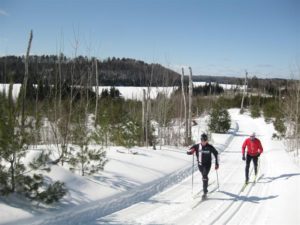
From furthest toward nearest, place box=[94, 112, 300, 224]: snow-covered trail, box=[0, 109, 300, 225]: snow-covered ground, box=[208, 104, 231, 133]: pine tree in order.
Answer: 1. box=[208, 104, 231, 133]: pine tree
2. box=[94, 112, 300, 224]: snow-covered trail
3. box=[0, 109, 300, 225]: snow-covered ground

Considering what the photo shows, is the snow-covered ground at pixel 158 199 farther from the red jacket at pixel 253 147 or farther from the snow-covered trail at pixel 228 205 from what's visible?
the red jacket at pixel 253 147

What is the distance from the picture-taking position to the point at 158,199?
32.7 ft

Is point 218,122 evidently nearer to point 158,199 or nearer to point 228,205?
point 158,199

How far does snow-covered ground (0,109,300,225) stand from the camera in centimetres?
782

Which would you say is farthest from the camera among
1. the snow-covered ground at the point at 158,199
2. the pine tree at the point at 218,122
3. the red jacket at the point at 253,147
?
the pine tree at the point at 218,122

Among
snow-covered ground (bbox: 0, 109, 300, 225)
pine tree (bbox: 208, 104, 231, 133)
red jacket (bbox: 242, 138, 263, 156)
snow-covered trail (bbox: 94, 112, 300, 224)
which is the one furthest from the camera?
pine tree (bbox: 208, 104, 231, 133)

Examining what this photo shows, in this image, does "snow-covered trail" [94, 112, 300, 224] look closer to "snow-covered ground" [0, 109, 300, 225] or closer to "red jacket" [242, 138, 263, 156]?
"snow-covered ground" [0, 109, 300, 225]

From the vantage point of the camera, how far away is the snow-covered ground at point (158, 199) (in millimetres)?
7816

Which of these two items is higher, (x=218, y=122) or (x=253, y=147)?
(x=253, y=147)

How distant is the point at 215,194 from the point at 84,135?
4230 millimetres

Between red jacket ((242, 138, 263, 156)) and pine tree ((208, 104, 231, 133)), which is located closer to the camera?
red jacket ((242, 138, 263, 156))

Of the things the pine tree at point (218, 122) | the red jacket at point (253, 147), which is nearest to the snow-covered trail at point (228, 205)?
the red jacket at point (253, 147)

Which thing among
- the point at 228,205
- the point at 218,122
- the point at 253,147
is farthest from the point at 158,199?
the point at 218,122

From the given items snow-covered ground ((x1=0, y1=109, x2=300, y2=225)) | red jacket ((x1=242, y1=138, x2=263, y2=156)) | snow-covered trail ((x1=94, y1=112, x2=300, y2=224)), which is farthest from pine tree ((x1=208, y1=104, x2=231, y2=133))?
red jacket ((x1=242, y1=138, x2=263, y2=156))
